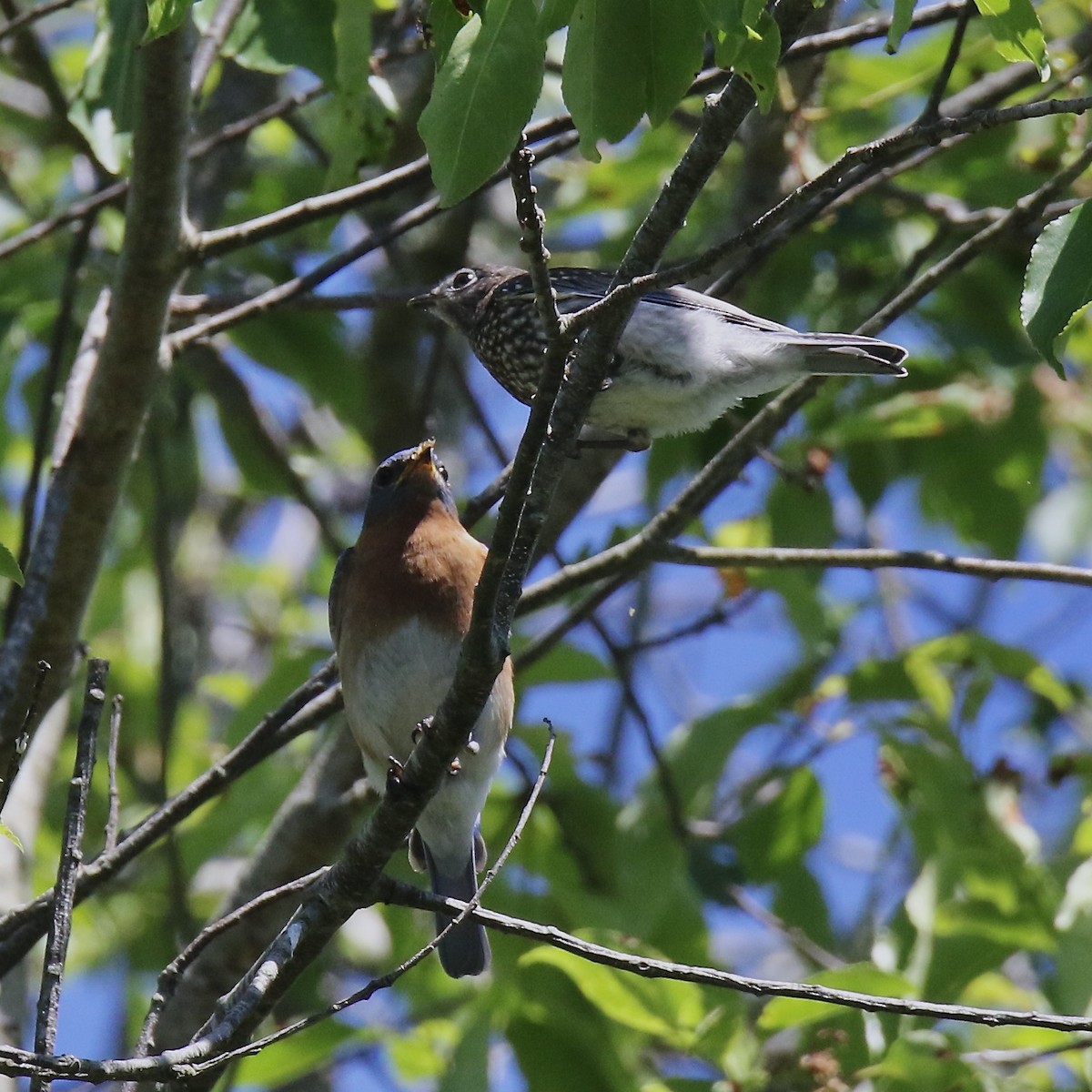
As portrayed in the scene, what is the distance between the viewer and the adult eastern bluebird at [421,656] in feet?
17.4

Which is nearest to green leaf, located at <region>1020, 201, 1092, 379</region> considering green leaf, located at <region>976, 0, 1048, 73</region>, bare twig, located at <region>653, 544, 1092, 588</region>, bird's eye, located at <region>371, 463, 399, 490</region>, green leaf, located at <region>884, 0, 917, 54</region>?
green leaf, located at <region>976, 0, 1048, 73</region>

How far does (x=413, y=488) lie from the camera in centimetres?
613

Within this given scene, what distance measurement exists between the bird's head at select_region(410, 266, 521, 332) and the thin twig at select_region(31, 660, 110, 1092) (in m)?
3.18

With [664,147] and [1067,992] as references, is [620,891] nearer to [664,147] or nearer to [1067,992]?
[1067,992]

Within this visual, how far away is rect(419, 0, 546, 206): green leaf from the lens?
8.95ft

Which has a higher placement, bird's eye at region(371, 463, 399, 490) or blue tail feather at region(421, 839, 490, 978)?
bird's eye at region(371, 463, 399, 490)

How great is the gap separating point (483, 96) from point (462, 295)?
12.3ft

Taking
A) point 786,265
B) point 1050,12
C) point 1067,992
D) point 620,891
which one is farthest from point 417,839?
point 1050,12

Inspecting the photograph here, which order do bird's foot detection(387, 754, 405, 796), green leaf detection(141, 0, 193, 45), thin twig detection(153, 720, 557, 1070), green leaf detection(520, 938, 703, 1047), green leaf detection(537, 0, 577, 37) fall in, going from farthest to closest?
green leaf detection(520, 938, 703, 1047) → bird's foot detection(387, 754, 405, 796) → thin twig detection(153, 720, 557, 1070) → green leaf detection(141, 0, 193, 45) → green leaf detection(537, 0, 577, 37)

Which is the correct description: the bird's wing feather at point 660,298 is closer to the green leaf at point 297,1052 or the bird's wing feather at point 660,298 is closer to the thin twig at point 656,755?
the thin twig at point 656,755

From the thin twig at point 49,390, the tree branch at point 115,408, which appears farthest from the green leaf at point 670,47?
the thin twig at point 49,390

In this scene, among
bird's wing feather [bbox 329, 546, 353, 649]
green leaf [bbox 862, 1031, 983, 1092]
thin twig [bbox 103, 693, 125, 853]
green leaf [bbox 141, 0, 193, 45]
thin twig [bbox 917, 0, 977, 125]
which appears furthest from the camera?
bird's wing feather [bbox 329, 546, 353, 649]

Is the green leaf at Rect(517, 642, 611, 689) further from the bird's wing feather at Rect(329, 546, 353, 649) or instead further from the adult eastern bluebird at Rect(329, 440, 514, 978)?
the bird's wing feather at Rect(329, 546, 353, 649)

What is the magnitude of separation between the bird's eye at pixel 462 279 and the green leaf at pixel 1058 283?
12.2ft
